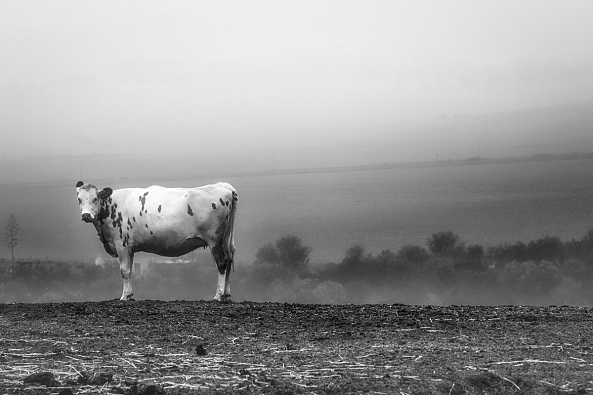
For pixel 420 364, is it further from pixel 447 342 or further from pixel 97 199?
pixel 97 199

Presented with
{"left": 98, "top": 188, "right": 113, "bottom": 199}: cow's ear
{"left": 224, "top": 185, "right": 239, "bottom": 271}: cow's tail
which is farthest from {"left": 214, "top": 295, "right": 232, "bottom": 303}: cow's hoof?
{"left": 98, "top": 188, "right": 113, "bottom": 199}: cow's ear

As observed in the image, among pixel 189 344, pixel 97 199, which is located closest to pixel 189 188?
pixel 97 199

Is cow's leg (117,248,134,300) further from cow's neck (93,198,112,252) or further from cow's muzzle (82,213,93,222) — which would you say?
cow's muzzle (82,213,93,222)

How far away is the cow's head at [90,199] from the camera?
629 inches

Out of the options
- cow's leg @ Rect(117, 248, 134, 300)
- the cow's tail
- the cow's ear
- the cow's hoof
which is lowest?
the cow's hoof

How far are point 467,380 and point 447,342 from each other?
87.8 inches

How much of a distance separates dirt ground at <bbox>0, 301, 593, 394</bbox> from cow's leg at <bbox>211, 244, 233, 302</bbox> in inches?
64.8

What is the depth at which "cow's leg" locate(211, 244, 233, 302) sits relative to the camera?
1562 cm

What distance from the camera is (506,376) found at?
7871mm

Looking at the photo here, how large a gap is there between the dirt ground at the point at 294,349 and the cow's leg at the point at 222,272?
1.65 m

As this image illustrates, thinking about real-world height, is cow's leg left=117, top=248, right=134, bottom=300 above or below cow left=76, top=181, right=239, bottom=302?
below

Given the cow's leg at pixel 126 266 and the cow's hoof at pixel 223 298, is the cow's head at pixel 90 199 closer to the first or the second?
the cow's leg at pixel 126 266

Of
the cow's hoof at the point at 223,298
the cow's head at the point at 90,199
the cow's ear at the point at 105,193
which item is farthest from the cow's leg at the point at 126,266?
the cow's hoof at the point at 223,298

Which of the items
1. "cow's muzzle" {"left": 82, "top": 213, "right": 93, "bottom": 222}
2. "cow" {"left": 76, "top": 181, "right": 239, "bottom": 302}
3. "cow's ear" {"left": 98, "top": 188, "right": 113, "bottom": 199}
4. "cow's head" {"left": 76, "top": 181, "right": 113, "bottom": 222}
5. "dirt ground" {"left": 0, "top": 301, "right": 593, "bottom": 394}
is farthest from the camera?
"cow's ear" {"left": 98, "top": 188, "right": 113, "bottom": 199}
